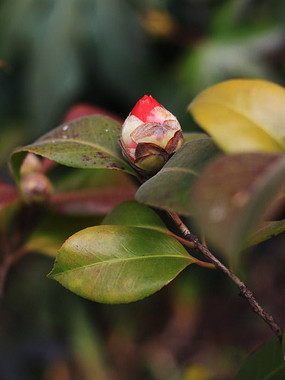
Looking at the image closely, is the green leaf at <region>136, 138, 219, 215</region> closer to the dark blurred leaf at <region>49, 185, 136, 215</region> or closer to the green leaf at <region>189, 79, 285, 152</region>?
the green leaf at <region>189, 79, 285, 152</region>

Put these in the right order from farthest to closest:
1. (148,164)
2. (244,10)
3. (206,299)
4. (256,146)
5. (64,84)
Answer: (206,299), (244,10), (64,84), (148,164), (256,146)

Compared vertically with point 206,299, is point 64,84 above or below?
above

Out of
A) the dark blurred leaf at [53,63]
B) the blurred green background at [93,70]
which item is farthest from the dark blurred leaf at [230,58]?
the dark blurred leaf at [53,63]

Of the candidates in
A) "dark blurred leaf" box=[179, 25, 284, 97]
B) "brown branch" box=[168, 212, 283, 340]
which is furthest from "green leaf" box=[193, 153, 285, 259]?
"dark blurred leaf" box=[179, 25, 284, 97]

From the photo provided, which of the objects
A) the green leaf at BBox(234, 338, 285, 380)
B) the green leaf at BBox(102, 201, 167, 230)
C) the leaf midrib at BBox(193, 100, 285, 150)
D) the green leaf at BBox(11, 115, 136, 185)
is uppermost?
the leaf midrib at BBox(193, 100, 285, 150)

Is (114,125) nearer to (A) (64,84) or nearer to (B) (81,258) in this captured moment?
(B) (81,258)

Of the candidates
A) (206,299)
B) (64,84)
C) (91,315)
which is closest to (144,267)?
(64,84)
